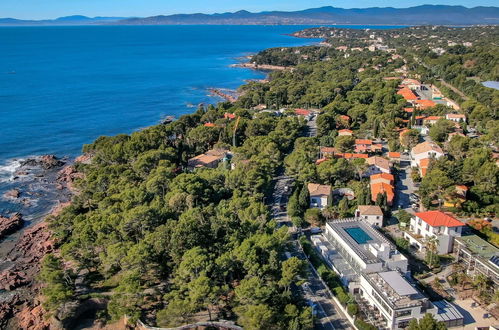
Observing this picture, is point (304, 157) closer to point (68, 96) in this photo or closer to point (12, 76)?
point (68, 96)

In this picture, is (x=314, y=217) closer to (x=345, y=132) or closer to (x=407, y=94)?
(x=345, y=132)

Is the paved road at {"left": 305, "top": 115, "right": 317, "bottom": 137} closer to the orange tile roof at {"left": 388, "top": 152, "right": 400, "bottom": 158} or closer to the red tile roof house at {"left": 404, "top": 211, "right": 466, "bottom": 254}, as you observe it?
the orange tile roof at {"left": 388, "top": 152, "right": 400, "bottom": 158}

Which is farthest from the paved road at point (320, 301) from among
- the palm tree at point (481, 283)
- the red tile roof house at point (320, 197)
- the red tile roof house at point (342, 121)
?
the red tile roof house at point (342, 121)

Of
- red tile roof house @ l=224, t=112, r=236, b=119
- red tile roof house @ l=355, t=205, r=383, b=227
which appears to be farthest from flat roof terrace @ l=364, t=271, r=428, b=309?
red tile roof house @ l=224, t=112, r=236, b=119

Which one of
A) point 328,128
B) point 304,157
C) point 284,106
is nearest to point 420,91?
point 284,106

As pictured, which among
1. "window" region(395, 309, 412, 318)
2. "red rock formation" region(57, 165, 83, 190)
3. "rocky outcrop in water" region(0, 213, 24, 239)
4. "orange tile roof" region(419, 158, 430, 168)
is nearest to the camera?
"window" region(395, 309, 412, 318)

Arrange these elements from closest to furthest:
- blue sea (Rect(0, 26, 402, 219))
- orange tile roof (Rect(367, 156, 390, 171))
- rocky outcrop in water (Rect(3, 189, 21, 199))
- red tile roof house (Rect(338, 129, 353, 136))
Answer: orange tile roof (Rect(367, 156, 390, 171)) → rocky outcrop in water (Rect(3, 189, 21, 199)) → red tile roof house (Rect(338, 129, 353, 136)) → blue sea (Rect(0, 26, 402, 219))

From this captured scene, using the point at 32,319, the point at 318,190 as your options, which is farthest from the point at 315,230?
the point at 32,319

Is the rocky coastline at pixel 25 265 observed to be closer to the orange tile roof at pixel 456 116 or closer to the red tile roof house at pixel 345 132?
the red tile roof house at pixel 345 132
